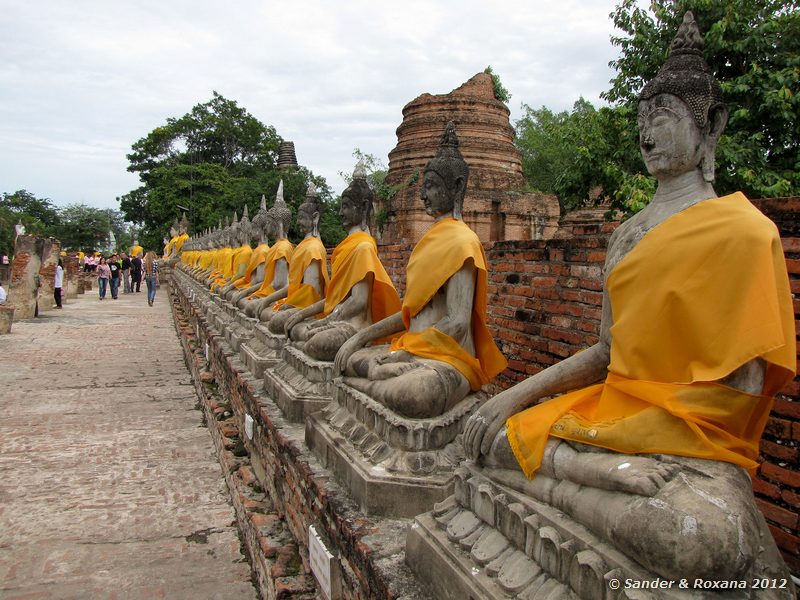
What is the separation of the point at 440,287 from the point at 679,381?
154 centimetres

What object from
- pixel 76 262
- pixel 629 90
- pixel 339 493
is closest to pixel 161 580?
pixel 339 493

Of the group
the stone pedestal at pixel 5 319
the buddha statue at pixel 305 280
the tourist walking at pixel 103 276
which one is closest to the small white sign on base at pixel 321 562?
the buddha statue at pixel 305 280

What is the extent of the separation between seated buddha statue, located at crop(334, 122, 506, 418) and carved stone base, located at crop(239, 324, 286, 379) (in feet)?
7.46

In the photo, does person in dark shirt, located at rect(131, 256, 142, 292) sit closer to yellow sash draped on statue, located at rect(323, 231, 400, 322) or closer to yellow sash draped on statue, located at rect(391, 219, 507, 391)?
yellow sash draped on statue, located at rect(323, 231, 400, 322)

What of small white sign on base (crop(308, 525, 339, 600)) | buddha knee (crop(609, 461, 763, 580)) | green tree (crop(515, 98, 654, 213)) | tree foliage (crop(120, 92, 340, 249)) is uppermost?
tree foliage (crop(120, 92, 340, 249))

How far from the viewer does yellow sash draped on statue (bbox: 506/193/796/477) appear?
174 cm

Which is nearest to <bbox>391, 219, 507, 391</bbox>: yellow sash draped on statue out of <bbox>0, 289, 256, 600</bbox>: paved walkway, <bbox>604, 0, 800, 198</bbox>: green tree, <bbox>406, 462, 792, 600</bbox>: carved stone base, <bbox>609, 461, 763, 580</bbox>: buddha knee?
<bbox>406, 462, 792, 600</bbox>: carved stone base

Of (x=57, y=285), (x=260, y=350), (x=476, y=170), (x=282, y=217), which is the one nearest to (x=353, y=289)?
(x=260, y=350)

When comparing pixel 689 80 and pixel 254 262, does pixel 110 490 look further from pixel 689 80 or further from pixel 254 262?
pixel 689 80

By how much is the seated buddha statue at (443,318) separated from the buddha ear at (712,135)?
4.24ft

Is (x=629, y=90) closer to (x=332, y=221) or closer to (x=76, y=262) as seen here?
(x=332, y=221)

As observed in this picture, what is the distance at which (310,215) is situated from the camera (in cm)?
630

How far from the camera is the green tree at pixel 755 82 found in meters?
6.99

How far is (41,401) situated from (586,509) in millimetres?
8170
